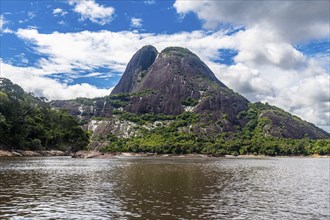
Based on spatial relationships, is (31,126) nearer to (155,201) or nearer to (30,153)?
(30,153)

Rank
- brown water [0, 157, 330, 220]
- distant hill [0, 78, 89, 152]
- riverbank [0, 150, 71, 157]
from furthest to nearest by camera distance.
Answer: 1. distant hill [0, 78, 89, 152]
2. riverbank [0, 150, 71, 157]
3. brown water [0, 157, 330, 220]

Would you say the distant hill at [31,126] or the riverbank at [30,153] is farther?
the distant hill at [31,126]

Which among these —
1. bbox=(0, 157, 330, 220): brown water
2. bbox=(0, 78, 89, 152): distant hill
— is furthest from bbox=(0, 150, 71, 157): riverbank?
bbox=(0, 157, 330, 220): brown water

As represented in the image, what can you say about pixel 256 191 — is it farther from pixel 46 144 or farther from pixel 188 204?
pixel 46 144

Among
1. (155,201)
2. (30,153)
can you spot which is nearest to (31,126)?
(30,153)

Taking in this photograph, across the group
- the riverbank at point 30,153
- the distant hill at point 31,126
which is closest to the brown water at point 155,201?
the riverbank at point 30,153

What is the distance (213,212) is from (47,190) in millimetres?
18436

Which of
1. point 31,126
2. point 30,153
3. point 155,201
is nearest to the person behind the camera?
point 155,201

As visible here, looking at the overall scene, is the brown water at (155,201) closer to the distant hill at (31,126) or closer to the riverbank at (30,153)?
the riverbank at (30,153)

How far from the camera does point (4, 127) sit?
11706 centimetres

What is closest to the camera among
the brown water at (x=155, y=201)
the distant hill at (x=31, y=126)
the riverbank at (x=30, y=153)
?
the brown water at (x=155, y=201)

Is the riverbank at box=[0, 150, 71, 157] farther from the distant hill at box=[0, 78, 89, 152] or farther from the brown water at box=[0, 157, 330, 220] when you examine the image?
the brown water at box=[0, 157, 330, 220]

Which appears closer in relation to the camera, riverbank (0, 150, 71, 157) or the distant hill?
riverbank (0, 150, 71, 157)

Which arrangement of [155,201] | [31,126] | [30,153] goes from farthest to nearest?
[31,126]
[30,153]
[155,201]
